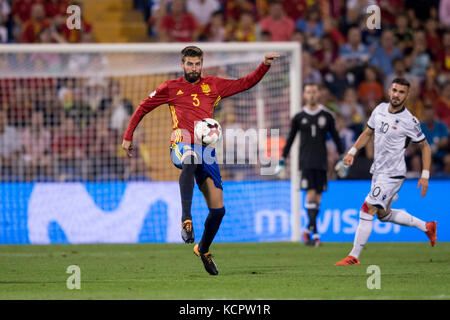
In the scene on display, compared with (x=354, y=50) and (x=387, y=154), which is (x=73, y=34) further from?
(x=387, y=154)

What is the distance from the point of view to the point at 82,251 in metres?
11.9

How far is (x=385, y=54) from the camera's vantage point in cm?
1717

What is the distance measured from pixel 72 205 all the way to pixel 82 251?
5.15 feet

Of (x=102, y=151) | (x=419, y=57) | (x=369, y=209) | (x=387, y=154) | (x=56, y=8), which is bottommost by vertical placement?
(x=369, y=209)

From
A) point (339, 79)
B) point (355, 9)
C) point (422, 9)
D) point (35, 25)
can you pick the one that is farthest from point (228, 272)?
point (422, 9)

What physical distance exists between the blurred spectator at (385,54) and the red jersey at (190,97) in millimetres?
8855

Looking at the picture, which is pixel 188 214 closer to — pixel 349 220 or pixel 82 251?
pixel 82 251

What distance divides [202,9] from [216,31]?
106 cm

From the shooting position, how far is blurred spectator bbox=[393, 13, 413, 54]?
17.4 meters

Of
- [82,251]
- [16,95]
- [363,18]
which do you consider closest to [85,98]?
[16,95]

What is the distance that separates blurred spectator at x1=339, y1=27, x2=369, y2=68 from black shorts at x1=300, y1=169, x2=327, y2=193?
485 cm

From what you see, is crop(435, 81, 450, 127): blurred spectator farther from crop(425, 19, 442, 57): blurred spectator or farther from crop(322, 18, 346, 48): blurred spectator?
crop(322, 18, 346, 48): blurred spectator

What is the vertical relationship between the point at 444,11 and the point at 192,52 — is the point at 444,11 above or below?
above

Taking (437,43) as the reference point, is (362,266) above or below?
below
